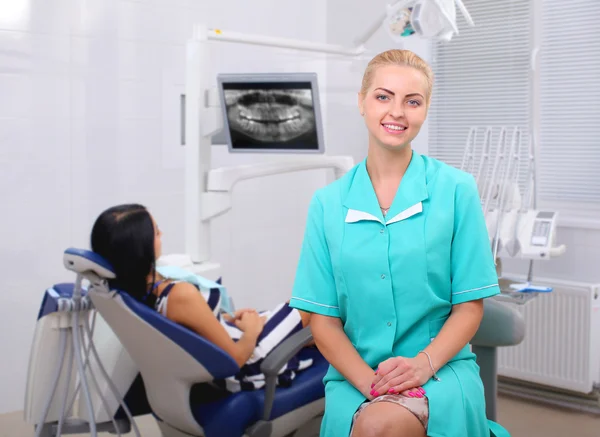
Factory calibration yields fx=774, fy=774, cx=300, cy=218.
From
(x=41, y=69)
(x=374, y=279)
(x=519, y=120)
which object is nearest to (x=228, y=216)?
(x=41, y=69)

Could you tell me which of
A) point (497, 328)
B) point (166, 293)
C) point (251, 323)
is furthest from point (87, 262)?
point (497, 328)

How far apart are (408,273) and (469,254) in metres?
0.13

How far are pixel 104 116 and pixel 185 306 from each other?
5.35ft

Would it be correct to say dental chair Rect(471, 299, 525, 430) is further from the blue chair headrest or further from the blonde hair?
the blue chair headrest

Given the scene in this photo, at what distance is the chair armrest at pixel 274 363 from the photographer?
2.41 m

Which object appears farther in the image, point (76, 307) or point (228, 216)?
point (228, 216)

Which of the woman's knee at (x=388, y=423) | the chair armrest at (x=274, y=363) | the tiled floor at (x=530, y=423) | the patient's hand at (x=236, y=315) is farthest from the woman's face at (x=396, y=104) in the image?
the tiled floor at (x=530, y=423)

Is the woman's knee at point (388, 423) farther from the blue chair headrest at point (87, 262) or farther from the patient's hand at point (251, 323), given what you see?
the patient's hand at point (251, 323)

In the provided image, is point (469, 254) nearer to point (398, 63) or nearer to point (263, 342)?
point (398, 63)

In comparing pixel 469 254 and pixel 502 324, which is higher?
pixel 469 254

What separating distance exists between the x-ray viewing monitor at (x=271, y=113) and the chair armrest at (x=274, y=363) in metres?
0.80

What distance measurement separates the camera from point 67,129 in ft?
11.6

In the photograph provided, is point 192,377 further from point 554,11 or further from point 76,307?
point 554,11

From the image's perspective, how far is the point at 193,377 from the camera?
7.57ft
